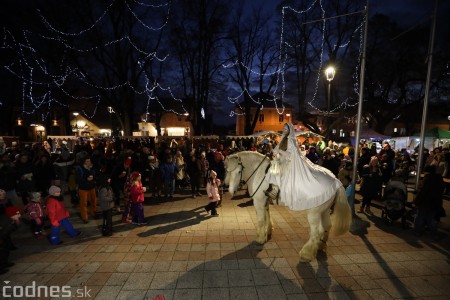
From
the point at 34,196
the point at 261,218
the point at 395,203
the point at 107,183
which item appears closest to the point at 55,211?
the point at 34,196

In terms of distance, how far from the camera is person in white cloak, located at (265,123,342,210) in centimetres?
459

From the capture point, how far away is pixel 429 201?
19.4ft

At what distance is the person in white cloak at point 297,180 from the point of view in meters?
4.59

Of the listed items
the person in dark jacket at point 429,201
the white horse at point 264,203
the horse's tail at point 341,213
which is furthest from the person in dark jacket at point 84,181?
the person in dark jacket at point 429,201

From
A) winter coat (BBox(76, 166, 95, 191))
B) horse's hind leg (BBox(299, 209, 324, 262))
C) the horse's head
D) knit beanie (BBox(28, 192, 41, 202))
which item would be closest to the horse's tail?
horse's hind leg (BBox(299, 209, 324, 262))

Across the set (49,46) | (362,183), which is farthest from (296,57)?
(49,46)

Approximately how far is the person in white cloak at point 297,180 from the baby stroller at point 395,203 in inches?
124

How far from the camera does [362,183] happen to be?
7.98 metres

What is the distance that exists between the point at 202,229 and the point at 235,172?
1.95m

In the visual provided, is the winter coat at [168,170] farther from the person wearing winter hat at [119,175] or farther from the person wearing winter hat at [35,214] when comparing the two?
the person wearing winter hat at [35,214]

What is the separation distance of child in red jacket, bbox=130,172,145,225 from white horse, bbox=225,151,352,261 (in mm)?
2593

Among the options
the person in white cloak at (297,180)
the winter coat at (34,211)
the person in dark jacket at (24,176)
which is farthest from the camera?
the person in dark jacket at (24,176)

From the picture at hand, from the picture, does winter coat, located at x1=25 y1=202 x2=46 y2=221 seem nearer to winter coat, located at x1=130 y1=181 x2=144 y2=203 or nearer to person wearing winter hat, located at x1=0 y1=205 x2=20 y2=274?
person wearing winter hat, located at x1=0 y1=205 x2=20 y2=274

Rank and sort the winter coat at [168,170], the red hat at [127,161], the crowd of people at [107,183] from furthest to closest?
the winter coat at [168,170] → the red hat at [127,161] → the crowd of people at [107,183]
